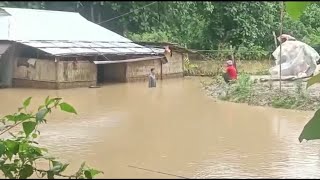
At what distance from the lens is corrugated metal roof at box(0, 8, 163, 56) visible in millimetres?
17094

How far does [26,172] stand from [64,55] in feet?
46.6

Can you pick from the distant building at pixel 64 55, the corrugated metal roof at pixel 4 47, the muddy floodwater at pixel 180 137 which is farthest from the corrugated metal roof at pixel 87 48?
the muddy floodwater at pixel 180 137

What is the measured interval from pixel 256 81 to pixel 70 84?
5.72 m

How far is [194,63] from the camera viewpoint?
23.1 metres

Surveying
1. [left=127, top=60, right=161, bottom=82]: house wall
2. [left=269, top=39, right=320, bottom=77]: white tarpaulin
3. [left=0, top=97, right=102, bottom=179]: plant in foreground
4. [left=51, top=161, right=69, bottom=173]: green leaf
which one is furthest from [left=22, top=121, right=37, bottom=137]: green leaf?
[left=127, top=60, right=161, bottom=82]: house wall

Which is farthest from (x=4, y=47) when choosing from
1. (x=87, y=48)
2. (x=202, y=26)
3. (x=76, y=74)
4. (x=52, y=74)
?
(x=202, y=26)

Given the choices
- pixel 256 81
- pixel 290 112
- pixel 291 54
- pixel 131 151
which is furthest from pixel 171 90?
pixel 131 151

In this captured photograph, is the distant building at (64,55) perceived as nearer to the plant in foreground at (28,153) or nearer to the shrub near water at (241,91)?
the shrub near water at (241,91)

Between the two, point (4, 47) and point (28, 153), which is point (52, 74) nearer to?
point (4, 47)

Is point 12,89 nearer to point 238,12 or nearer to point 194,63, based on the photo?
point 194,63

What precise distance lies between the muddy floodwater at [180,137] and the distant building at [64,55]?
2.05 meters

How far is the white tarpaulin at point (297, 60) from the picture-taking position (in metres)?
16.7

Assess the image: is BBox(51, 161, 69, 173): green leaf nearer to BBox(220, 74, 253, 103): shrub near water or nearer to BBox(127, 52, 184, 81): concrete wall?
BBox(220, 74, 253, 103): shrub near water

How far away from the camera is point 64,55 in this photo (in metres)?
16.2
